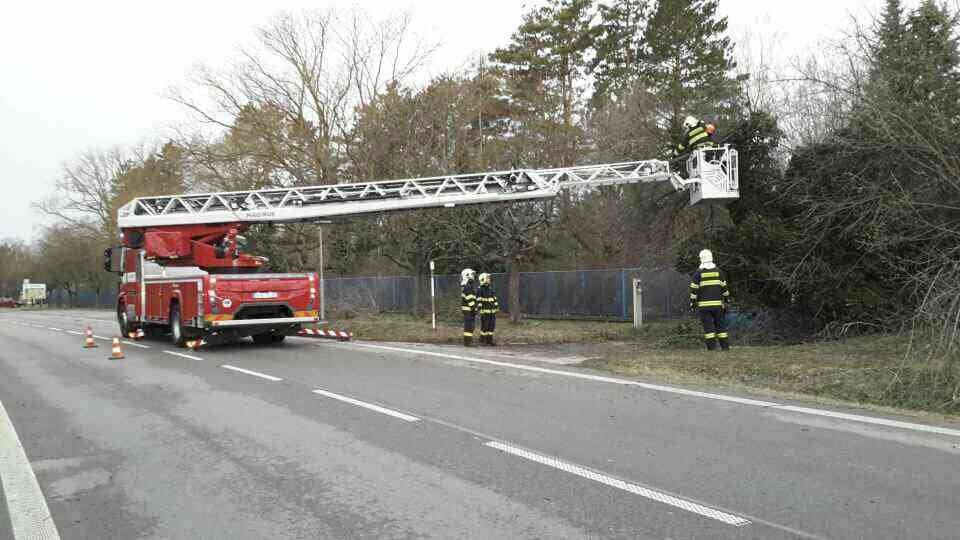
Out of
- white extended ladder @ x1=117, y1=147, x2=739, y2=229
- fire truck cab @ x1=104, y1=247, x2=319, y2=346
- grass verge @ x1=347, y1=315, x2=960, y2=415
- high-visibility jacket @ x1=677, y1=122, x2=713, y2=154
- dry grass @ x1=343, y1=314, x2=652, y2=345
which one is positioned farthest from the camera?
dry grass @ x1=343, y1=314, x2=652, y2=345

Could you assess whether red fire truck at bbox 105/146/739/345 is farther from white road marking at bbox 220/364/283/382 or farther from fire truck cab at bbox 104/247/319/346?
white road marking at bbox 220/364/283/382

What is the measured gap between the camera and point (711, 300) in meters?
12.3

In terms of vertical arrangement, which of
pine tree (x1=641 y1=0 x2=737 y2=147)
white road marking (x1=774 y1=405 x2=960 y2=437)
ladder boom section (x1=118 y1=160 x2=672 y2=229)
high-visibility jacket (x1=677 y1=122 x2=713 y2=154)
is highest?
pine tree (x1=641 y1=0 x2=737 y2=147)

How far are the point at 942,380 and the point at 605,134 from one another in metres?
15.4

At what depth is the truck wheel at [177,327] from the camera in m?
16.0

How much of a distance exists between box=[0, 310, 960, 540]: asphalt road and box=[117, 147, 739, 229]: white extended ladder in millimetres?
5178

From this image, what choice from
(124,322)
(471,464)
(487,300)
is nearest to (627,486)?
(471,464)

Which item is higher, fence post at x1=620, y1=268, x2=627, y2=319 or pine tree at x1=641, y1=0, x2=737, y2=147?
pine tree at x1=641, y1=0, x2=737, y2=147

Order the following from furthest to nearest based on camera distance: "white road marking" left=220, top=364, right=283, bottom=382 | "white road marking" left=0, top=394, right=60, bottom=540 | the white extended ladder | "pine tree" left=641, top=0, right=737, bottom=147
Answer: "pine tree" left=641, top=0, right=737, bottom=147, the white extended ladder, "white road marking" left=220, top=364, right=283, bottom=382, "white road marking" left=0, top=394, right=60, bottom=540

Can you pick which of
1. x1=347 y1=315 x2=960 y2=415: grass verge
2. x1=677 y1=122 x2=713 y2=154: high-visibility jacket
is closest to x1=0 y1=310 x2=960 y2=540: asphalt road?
x1=347 y1=315 x2=960 y2=415: grass verge

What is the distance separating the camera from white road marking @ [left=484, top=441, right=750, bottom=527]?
4395 millimetres

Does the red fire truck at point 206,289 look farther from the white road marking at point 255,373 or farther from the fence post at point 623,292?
the fence post at point 623,292

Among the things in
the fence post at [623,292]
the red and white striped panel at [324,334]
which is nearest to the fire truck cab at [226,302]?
the red and white striped panel at [324,334]

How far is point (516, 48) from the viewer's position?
31219 millimetres
